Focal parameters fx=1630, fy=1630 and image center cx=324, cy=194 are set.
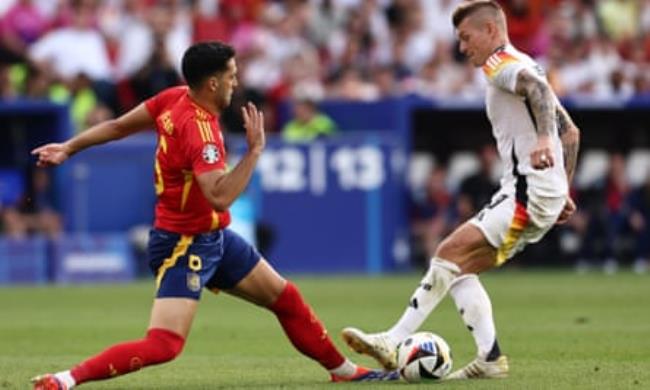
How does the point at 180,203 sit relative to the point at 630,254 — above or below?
above

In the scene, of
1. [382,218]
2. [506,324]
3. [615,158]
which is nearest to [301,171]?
[382,218]

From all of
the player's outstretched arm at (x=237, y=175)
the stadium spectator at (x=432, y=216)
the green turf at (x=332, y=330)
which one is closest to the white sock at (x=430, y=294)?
the green turf at (x=332, y=330)

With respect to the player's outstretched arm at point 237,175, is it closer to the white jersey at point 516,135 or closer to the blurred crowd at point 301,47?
the white jersey at point 516,135

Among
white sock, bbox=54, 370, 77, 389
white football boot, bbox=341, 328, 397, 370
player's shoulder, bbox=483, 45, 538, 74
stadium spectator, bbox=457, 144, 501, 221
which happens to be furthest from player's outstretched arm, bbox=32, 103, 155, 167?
stadium spectator, bbox=457, 144, 501, 221

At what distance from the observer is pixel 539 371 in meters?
9.98

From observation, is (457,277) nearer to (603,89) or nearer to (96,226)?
(96,226)

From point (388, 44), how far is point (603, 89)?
10.9 feet

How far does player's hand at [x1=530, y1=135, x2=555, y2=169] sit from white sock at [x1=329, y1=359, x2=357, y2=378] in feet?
5.26

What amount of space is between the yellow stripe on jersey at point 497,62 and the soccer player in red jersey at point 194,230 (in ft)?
4.94

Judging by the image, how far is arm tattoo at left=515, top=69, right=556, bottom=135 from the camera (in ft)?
30.7

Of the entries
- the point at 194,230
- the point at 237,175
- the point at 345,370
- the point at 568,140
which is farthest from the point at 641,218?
the point at 237,175

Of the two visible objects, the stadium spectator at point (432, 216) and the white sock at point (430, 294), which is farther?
the stadium spectator at point (432, 216)

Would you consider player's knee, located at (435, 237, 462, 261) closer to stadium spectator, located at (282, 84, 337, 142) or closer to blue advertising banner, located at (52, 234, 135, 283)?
blue advertising banner, located at (52, 234, 135, 283)

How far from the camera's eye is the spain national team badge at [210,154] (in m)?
8.71
